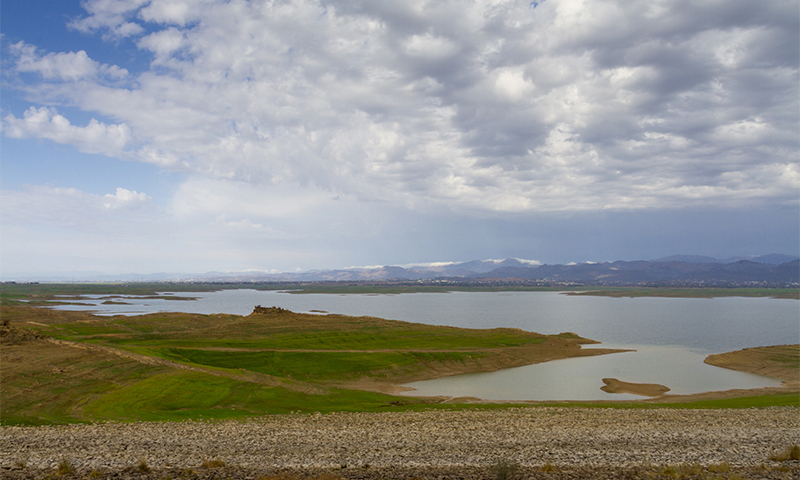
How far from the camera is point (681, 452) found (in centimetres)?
2294

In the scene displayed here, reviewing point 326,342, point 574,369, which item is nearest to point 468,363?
point 574,369

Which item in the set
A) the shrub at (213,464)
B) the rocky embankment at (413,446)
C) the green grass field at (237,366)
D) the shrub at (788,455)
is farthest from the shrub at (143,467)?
the shrub at (788,455)

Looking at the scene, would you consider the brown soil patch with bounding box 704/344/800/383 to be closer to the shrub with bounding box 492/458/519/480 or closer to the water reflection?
the water reflection

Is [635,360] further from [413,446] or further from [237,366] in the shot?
[237,366]

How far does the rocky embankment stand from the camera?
19141 millimetres

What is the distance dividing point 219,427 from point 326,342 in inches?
1758

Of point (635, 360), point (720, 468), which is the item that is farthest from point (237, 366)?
point (635, 360)

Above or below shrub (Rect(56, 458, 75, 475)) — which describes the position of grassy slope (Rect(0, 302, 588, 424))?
below

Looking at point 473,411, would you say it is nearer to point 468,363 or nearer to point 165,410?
point 165,410

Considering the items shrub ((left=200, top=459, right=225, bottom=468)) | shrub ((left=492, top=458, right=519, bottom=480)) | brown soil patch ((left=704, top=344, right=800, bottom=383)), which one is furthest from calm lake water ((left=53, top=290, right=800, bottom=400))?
shrub ((left=200, top=459, right=225, bottom=468))

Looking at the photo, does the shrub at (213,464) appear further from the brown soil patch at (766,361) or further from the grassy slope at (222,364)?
the brown soil patch at (766,361)

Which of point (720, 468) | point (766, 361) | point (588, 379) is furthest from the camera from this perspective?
point (766, 361)

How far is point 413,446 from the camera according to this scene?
23875 millimetres

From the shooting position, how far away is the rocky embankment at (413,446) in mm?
19141
